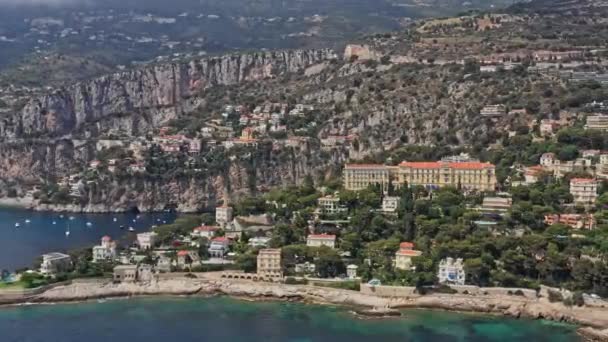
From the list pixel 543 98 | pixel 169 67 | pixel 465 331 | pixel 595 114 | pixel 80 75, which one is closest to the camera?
pixel 465 331

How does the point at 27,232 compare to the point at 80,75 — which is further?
the point at 80,75

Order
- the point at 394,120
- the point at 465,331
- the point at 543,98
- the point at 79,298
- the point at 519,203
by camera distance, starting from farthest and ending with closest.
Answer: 1. the point at 394,120
2. the point at 543,98
3. the point at 519,203
4. the point at 79,298
5. the point at 465,331

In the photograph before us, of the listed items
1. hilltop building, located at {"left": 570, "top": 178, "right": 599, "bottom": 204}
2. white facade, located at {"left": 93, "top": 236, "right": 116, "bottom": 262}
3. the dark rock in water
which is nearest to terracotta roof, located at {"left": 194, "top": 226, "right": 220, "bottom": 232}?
white facade, located at {"left": 93, "top": 236, "right": 116, "bottom": 262}

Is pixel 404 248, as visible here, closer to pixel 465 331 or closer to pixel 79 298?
pixel 465 331

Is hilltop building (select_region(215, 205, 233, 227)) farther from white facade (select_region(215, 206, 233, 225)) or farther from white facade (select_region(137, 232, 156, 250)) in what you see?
white facade (select_region(137, 232, 156, 250))

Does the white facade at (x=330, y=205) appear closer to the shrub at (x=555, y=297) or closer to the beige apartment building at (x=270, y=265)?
the beige apartment building at (x=270, y=265)

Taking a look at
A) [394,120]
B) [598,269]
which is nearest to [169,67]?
[394,120]

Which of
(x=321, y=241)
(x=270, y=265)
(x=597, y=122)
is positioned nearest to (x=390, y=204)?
(x=321, y=241)
